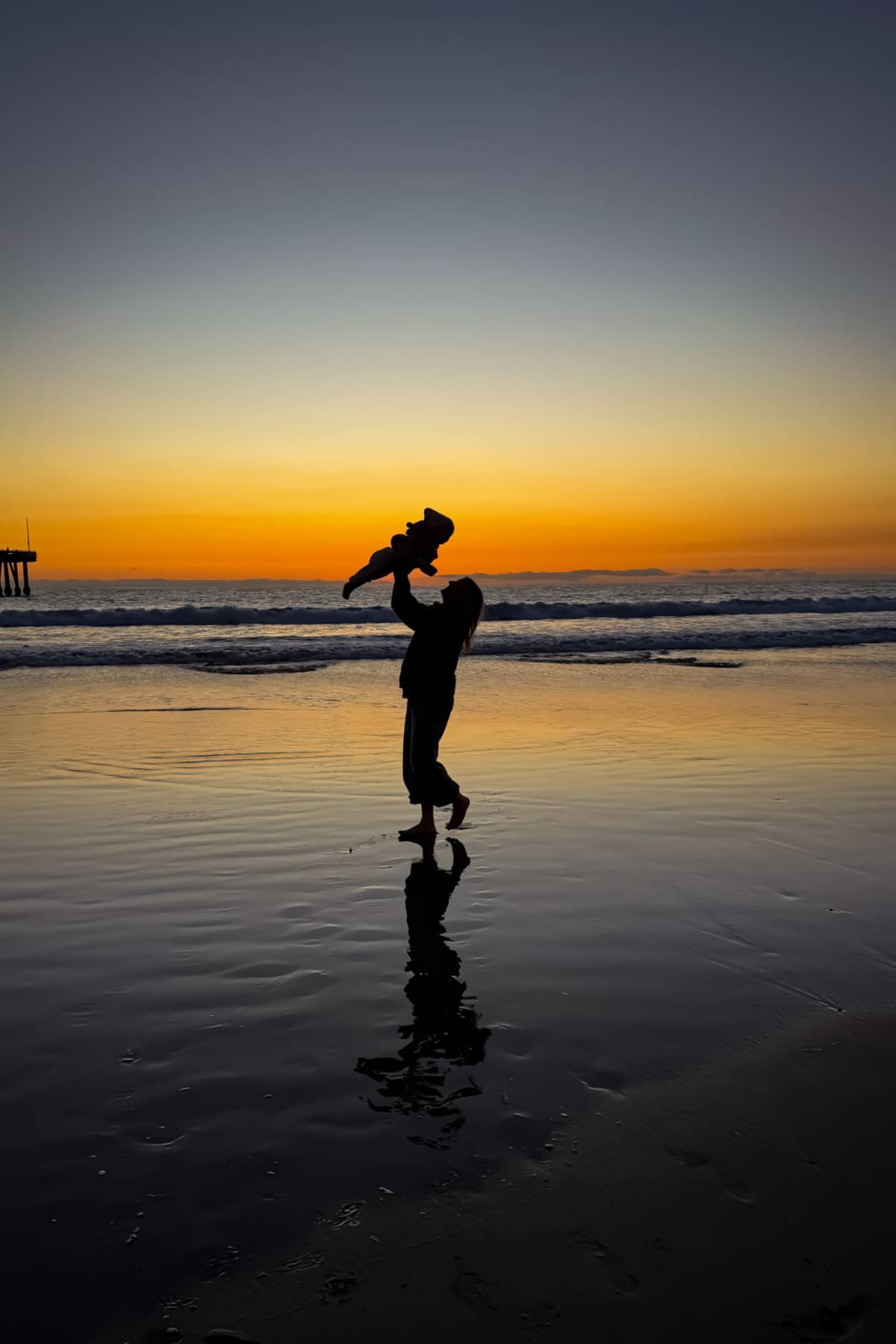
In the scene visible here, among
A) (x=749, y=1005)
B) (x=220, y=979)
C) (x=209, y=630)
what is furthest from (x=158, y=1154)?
(x=209, y=630)

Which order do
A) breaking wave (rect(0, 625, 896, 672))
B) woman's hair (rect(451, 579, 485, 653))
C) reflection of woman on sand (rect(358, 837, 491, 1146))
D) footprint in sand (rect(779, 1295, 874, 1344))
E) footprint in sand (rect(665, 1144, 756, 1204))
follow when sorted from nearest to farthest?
footprint in sand (rect(779, 1295, 874, 1344))
footprint in sand (rect(665, 1144, 756, 1204))
reflection of woman on sand (rect(358, 837, 491, 1146))
woman's hair (rect(451, 579, 485, 653))
breaking wave (rect(0, 625, 896, 672))

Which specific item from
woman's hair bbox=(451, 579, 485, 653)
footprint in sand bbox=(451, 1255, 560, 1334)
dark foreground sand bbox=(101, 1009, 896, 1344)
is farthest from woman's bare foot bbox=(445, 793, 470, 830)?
footprint in sand bbox=(451, 1255, 560, 1334)

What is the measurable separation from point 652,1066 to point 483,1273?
123 centimetres

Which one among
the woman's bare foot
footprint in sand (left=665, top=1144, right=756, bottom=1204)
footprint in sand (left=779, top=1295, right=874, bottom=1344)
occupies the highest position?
the woman's bare foot

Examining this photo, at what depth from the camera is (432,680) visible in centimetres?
710

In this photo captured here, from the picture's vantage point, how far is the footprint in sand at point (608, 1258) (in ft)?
7.34

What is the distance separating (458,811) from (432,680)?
3.37 ft

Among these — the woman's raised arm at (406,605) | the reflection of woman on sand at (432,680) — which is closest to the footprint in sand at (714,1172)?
the reflection of woman on sand at (432,680)

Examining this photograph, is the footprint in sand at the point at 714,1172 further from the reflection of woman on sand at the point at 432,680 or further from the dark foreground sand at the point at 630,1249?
the reflection of woman on sand at the point at 432,680

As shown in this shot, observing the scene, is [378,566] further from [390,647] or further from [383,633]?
[383,633]

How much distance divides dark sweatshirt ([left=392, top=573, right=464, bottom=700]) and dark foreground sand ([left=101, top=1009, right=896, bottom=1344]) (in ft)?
14.2

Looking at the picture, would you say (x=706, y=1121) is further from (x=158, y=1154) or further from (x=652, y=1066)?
(x=158, y=1154)

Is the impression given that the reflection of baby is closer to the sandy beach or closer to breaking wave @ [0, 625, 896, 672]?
the sandy beach

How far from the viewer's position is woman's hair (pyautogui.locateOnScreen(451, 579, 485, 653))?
280 inches
